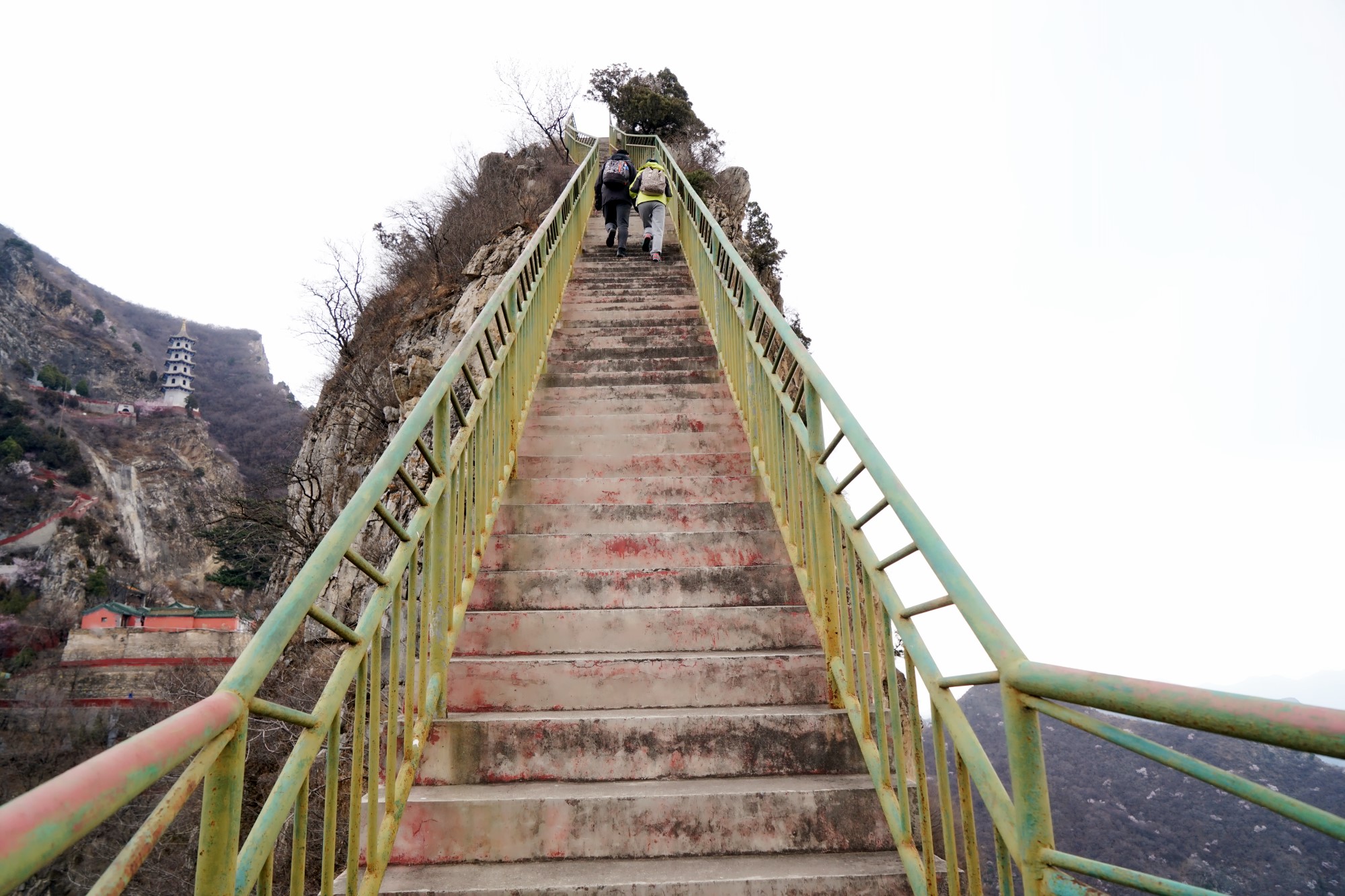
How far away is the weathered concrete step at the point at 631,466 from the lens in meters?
4.62

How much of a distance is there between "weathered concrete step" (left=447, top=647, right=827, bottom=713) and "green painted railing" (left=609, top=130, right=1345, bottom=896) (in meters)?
0.23

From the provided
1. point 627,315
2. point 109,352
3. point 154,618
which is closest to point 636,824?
point 627,315

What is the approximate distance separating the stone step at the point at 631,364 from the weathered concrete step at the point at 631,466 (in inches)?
64.1

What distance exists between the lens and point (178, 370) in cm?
9112

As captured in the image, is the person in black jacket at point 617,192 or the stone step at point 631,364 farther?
the person in black jacket at point 617,192

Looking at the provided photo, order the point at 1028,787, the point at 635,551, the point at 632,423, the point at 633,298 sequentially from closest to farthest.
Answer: the point at 1028,787 → the point at 635,551 → the point at 632,423 → the point at 633,298

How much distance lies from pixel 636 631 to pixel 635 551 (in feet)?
1.90

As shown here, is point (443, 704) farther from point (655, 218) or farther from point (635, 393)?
point (655, 218)

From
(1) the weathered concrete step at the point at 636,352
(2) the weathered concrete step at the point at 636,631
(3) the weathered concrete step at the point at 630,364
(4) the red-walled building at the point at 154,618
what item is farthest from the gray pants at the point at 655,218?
(4) the red-walled building at the point at 154,618

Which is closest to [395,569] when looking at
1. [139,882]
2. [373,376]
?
[139,882]

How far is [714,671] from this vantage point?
297 centimetres

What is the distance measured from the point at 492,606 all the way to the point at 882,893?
2.11 m

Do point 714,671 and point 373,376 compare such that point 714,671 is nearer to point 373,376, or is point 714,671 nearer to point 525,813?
point 525,813

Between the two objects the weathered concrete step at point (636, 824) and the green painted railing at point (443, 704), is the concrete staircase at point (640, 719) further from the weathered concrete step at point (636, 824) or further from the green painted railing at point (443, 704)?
the green painted railing at point (443, 704)
